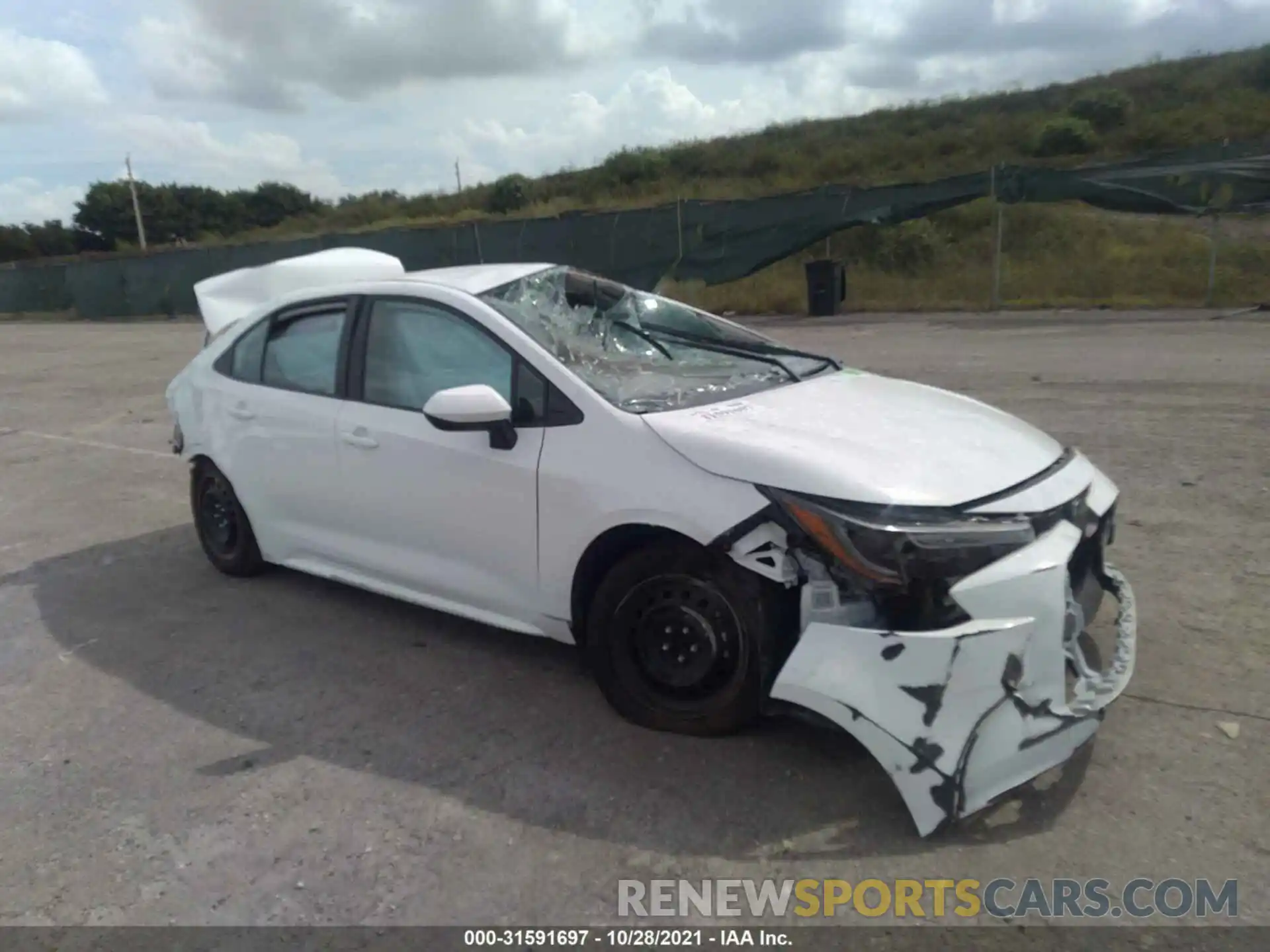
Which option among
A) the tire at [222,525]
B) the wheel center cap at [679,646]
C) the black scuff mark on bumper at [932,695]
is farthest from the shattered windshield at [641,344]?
the tire at [222,525]

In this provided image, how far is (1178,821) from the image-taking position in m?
2.87

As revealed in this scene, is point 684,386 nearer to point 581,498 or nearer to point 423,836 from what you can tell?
point 581,498

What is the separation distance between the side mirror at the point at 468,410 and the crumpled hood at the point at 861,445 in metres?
0.55

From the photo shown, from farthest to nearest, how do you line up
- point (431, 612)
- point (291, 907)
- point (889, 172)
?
point (889, 172)
point (431, 612)
point (291, 907)

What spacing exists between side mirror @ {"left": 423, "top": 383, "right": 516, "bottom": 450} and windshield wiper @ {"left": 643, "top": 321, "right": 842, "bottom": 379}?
1.08 meters

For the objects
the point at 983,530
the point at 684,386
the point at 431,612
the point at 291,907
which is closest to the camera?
the point at 291,907

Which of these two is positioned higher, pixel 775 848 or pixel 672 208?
pixel 672 208

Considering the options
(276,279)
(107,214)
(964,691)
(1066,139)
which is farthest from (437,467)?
(107,214)

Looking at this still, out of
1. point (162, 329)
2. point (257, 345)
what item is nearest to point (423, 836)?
point (257, 345)

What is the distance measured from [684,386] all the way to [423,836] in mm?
1833

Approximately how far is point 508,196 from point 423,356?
39397 mm

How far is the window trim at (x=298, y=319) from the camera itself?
14.7ft

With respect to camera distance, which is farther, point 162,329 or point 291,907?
point 162,329

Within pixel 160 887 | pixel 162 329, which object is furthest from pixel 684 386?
pixel 162 329
